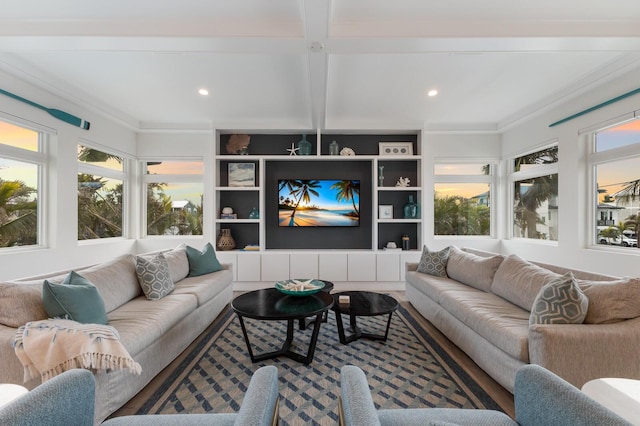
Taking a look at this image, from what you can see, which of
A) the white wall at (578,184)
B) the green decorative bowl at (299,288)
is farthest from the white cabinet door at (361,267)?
the white wall at (578,184)

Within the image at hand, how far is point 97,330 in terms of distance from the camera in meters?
1.63

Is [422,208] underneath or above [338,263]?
above

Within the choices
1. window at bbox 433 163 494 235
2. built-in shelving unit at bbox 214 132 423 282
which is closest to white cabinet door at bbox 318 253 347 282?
built-in shelving unit at bbox 214 132 423 282

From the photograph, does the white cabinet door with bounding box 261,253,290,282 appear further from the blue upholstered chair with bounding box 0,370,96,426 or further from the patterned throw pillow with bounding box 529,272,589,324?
the blue upholstered chair with bounding box 0,370,96,426

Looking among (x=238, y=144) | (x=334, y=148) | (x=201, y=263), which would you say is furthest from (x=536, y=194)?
(x=201, y=263)

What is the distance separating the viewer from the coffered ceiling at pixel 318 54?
228cm

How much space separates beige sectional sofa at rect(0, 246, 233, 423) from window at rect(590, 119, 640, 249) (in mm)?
4487

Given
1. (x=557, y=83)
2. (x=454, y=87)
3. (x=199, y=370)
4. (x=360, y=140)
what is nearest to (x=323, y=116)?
(x=360, y=140)

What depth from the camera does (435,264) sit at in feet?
12.1

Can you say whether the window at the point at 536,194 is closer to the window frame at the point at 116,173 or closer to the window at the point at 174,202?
the window at the point at 174,202

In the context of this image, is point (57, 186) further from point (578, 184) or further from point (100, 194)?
point (578, 184)

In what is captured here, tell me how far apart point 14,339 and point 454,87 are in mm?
4329

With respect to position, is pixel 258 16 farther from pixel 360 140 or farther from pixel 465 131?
pixel 465 131

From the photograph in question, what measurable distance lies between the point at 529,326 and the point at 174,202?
16.9 ft
